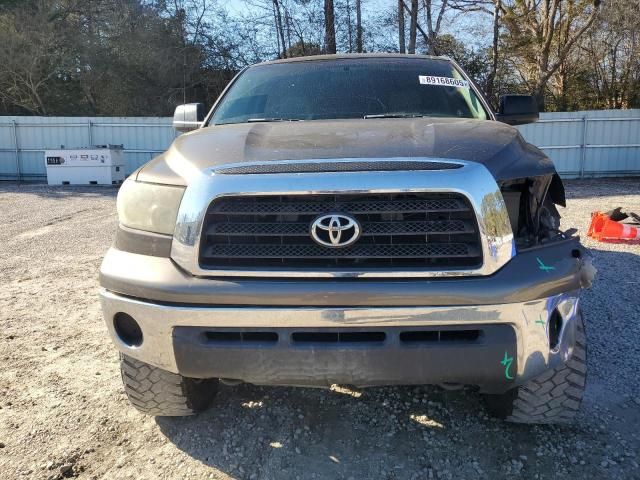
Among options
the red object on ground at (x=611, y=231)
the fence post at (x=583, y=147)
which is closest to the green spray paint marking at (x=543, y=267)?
the red object on ground at (x=611, y=231)

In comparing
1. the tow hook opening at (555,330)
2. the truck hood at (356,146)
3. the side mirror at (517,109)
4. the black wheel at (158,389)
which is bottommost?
the black wheel at (158,389)

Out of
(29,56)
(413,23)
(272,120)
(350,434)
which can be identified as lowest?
(350,434)

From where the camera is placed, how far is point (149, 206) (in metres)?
2.31

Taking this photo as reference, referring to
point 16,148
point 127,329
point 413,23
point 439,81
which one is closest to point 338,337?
point 127,329

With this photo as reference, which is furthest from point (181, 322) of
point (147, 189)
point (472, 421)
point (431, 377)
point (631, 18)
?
point (631, 18)

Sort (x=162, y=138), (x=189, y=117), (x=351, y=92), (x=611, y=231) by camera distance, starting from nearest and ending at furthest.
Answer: (x=351, y=92)
(x=189, y=117)
(x=611, y=231)
(x=162, y=138)

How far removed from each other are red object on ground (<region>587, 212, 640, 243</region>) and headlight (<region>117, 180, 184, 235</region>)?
656cm

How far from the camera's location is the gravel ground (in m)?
2.41

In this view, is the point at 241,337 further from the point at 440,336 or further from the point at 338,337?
the point at 440,336

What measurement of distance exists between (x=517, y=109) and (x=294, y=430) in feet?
8.67

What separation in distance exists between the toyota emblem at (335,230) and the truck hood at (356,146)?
0.89 ft

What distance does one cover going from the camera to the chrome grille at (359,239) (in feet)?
6.73

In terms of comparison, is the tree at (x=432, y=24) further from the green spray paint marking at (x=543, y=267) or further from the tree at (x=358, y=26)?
the green spray paint marking at (x=543, y=267)

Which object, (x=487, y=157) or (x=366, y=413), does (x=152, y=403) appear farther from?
(x=487, y=157)
